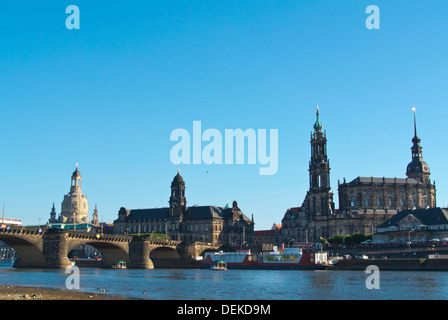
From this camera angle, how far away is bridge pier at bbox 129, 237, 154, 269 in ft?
358

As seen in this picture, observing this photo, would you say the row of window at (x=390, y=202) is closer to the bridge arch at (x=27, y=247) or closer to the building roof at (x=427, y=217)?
the building roof at (x=427, y=217)

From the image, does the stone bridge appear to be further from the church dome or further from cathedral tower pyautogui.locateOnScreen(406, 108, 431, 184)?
cathedral tower pyautogui.locateOnScreen(406, 108, 431, 184)

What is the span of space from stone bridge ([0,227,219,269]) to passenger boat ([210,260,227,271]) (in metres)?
12.9

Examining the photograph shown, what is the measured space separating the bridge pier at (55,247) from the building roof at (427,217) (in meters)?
71.8

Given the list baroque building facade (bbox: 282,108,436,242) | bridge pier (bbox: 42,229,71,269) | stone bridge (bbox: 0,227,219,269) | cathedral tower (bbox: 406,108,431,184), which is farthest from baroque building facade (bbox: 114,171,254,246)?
bridge pier (bbox: 42,229,71,269)

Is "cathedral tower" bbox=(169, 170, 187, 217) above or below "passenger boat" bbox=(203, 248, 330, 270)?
above

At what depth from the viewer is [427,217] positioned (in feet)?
401

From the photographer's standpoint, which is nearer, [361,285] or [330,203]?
[361,285]

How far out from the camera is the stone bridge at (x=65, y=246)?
90.1m

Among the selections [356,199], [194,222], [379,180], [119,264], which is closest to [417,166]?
[379,180]
